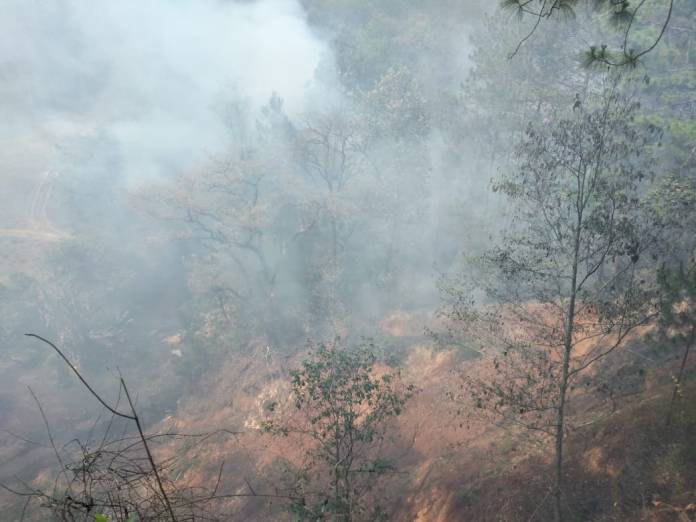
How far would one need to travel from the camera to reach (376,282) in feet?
91.0

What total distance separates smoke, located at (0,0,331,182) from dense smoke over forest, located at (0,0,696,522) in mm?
755

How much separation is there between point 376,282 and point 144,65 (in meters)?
52.0

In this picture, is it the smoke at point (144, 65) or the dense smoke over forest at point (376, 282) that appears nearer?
the dense smoke over forest at point (376, 282)

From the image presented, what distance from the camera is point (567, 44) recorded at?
24078 mm

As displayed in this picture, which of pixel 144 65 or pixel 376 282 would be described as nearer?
pixel 376 282

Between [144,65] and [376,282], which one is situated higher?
[144,65]

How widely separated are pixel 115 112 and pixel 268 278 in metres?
42.1

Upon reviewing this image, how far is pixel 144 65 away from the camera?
60.0m

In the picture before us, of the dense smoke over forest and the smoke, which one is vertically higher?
the smoke

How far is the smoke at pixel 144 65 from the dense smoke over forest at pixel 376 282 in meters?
0.75

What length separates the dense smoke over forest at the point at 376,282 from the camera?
26.0ft

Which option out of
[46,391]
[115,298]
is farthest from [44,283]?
[46,391]

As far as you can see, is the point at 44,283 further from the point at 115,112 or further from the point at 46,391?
the point at 115,112

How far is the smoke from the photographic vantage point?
49031mm
